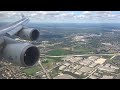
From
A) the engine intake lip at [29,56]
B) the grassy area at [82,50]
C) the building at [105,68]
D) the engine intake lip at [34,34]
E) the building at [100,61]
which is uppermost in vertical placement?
the engine intake lip at [29,56]

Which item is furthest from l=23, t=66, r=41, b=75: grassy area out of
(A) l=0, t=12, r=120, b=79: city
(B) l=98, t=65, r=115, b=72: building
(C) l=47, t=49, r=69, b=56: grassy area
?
(B) l=98, t=65, r=115, b=72: building

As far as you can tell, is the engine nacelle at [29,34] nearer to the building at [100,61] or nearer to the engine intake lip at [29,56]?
the building at [100,61]

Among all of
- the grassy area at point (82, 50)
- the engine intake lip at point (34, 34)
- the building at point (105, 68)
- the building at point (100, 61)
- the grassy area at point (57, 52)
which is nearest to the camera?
the engine intake lip at point (34, 34)

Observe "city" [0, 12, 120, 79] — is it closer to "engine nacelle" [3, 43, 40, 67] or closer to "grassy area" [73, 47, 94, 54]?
"grassy area" [73, 47, 94, 54]

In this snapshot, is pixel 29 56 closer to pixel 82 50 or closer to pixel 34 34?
pixel 34 34

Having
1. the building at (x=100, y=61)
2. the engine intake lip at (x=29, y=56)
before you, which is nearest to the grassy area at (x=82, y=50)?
the building at (x=100, y=61)

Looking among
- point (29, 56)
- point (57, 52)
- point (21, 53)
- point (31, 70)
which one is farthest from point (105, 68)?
point (21, 53)
